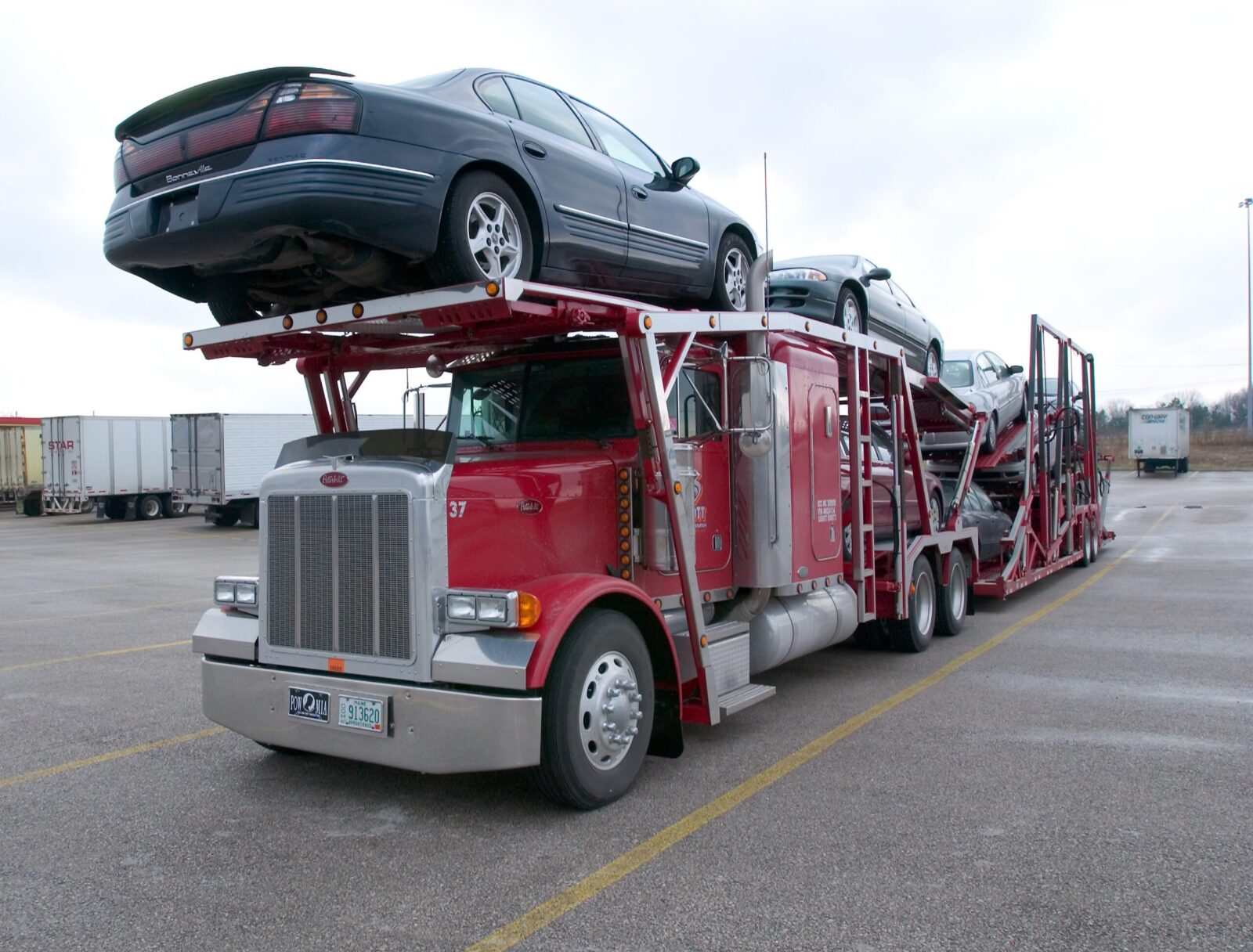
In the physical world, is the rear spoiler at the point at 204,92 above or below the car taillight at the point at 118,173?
above

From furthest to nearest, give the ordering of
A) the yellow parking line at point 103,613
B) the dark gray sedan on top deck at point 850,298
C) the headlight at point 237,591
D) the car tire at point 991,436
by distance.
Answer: the car tire at point 991,436 → the yellow parking line at point 103,613 → the dark gray sedan on top deck at point 850,298 → the headlight at point 237,591

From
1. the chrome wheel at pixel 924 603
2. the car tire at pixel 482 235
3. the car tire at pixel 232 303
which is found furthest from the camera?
the chrome wheel at pixel 924 603

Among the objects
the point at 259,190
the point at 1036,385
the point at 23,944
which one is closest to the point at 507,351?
the point at 259,190

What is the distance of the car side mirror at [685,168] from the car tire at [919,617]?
3618mm

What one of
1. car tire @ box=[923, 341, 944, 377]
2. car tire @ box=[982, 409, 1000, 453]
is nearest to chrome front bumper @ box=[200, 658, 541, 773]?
car tire @ box=[982, 409, 1000, 453]

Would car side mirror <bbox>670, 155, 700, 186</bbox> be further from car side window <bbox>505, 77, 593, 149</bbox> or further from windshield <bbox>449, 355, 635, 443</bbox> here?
windshield <bbox>449, 355, 635, 443</bbox>

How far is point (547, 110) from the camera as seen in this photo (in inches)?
231

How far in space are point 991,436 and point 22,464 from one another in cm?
3314

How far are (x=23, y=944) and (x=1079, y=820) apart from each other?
4.06 m

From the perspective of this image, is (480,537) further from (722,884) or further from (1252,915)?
(1252,915)

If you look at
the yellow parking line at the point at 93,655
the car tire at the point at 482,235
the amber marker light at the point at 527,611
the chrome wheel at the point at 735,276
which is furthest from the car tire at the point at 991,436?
the yellow parking line at the point at 93,655

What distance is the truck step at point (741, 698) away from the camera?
Answer: 542 cm

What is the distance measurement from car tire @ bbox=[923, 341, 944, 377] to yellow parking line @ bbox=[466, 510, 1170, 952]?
16.5 feet

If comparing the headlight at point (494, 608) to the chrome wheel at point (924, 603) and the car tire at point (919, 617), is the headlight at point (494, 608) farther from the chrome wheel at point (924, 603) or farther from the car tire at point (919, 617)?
the chrome wheel at point (924, 603)
